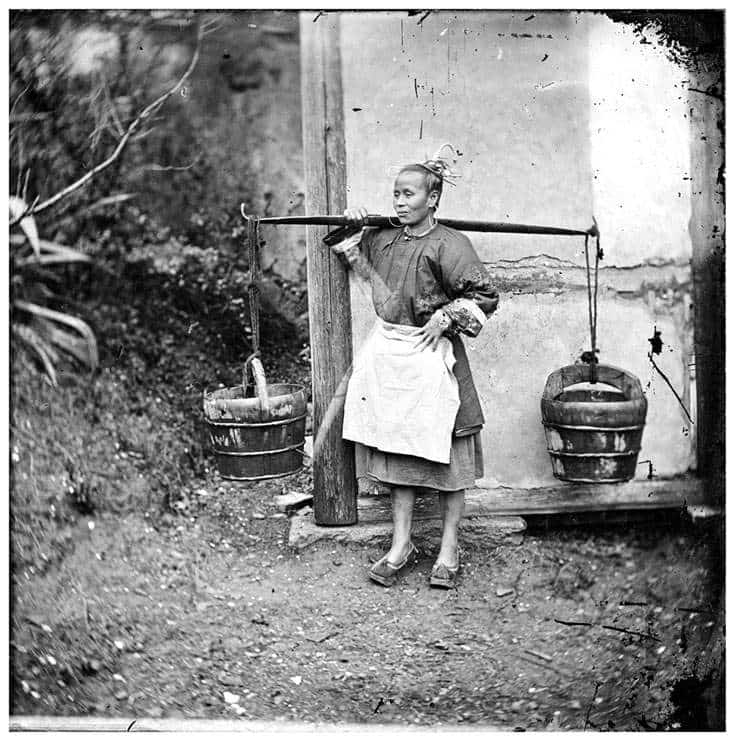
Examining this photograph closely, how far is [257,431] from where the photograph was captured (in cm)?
312

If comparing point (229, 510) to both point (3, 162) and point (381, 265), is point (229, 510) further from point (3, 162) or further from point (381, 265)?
point (3, 162)

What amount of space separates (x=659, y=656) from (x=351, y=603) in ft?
4.07

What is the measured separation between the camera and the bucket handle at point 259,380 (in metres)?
3.11

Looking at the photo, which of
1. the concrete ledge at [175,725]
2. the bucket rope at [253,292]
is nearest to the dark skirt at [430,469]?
the bucket rope at [253,292]

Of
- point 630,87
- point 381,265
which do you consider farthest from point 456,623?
point 630,87

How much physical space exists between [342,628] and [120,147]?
2105mm

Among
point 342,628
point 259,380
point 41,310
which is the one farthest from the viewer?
point 41,310

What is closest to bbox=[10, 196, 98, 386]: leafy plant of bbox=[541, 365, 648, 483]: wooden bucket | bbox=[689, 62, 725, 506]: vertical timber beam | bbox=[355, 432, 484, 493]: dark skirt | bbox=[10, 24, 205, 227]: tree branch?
bbox=[10, 24, 205, 227]: tree branch

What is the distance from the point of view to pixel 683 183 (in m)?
3.26

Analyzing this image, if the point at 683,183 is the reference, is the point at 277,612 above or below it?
below

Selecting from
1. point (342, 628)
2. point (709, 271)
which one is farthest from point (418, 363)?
point (709, 271)

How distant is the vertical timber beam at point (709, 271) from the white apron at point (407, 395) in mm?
1039

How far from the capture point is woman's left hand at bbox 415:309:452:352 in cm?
310

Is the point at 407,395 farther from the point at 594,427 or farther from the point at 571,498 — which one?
the point at 571,498
